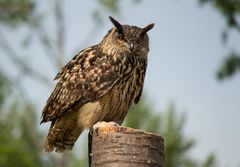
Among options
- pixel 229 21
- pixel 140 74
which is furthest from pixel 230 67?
pixel 140 74

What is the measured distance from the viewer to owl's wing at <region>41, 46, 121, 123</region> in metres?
6.26

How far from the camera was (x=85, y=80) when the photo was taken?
6.38 m

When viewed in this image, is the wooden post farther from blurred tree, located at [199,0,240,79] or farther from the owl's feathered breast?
blurred tree, located at [199,0,240,79]

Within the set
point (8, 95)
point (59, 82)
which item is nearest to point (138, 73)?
point (59, 82)

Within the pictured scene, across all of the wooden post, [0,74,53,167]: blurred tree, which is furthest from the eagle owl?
[0,74,53,167]: blurred tree

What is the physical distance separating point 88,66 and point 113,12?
57.2 ft

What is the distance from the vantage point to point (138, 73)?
20.9ft

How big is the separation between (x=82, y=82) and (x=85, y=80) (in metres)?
0.03

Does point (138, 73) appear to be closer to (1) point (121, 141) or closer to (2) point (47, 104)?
(2) point (47, 104)

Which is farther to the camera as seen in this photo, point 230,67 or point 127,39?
point 230,67

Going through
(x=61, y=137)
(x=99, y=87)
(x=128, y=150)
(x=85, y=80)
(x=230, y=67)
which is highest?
(x=230, y=67)

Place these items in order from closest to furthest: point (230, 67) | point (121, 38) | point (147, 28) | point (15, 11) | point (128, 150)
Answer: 1. point (128, 150)
2. point (147, 28)
3. point (121, 38)
4. point (230, 67)
5. point (15, 11)

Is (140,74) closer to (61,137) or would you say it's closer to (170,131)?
(61,137)

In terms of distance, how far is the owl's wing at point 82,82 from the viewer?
246 inches
